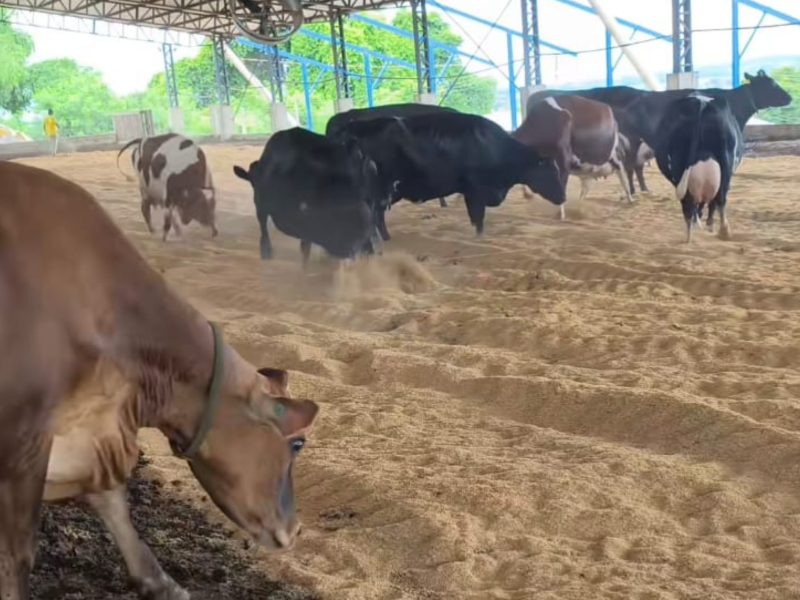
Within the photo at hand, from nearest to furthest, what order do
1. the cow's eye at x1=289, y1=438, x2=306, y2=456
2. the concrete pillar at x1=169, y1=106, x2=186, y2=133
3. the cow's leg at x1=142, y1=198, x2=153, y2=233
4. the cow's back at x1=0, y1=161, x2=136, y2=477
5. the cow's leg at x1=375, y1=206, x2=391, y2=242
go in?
1. the cow's back at x1=0, y1=161, x2=136, y2=477
2. the cow's eye at x1=289, y1=438, x2=306, y2=456
3. the cow's leg at x1=375, y1=206, x2=391, y2=242
4. the cow's leg at x1=142, y1=198, x2=153, y2=233
5. the concrete pillar at x1=169, y1=106, x2=186, y2=133

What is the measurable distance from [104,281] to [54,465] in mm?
496

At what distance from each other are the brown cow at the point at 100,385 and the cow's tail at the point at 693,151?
6.95 metres

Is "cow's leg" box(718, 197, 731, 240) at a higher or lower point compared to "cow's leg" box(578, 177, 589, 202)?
lower

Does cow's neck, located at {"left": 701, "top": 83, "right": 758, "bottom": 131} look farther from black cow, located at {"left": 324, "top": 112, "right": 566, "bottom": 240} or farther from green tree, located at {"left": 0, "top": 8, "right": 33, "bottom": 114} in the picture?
green tree, located at {"left": 0, "top": 8, "right": 33, "bottom": 114}

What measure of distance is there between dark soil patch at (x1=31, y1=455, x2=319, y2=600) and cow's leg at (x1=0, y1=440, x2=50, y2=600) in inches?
19.7

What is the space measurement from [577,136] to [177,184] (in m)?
5.22

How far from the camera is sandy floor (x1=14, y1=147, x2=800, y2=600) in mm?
3023

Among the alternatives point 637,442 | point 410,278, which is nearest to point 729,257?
point 410,278

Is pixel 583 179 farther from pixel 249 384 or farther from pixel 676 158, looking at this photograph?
pixel 249 384

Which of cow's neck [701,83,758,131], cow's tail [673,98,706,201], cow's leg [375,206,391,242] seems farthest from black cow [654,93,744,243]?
cow's neck [701,83,758,131]

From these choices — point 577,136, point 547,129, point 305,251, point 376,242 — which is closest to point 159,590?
point 305,251

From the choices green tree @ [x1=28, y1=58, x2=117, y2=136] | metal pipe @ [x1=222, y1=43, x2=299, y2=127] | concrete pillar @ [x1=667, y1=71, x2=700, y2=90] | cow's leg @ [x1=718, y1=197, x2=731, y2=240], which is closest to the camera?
cow's leg @ [x1=718, y1=197, x2=731, y2=240]

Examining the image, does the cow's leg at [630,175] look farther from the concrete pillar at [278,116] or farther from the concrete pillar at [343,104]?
the concrete pillar at [278,116]

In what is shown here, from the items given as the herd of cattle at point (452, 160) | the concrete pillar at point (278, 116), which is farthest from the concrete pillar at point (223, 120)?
the herd of cattle at point (452, 160)
